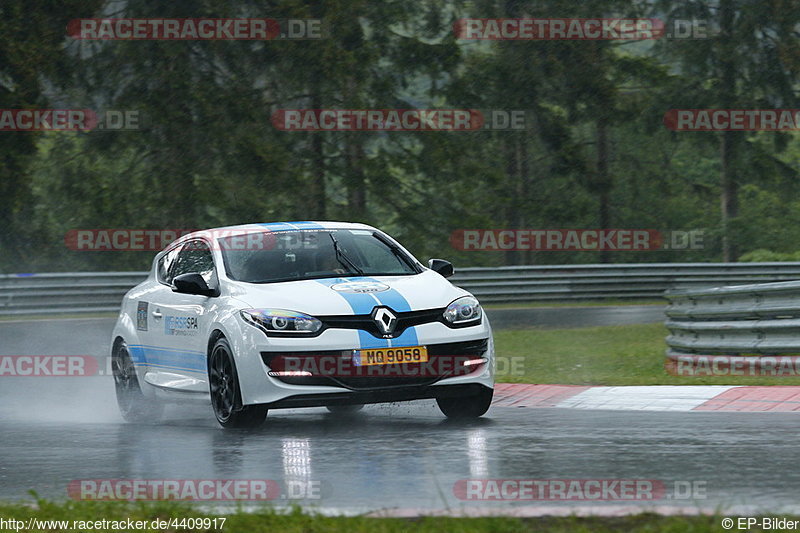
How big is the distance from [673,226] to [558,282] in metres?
27.2

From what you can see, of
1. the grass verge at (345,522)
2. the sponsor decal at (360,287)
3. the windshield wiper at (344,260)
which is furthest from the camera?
the windshield wiper at (344,260)

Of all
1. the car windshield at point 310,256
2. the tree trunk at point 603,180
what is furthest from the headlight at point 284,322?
the tree trunk at point 603,180

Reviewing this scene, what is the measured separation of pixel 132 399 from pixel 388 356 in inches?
130

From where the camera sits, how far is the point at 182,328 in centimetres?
1086

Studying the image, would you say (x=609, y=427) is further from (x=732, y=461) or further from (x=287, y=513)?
(x=287, y=513)

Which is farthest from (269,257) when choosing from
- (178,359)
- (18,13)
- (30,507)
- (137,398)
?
(18,13)

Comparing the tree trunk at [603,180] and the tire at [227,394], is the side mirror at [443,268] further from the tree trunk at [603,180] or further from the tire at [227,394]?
the tree trunk at [603,180]

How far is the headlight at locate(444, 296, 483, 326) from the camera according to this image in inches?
390

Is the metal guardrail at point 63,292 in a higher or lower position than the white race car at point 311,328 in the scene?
lower

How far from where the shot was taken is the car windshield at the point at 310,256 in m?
10.5

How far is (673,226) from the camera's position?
2208 inches

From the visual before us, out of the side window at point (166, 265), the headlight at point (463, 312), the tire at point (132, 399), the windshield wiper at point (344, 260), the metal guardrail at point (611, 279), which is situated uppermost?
the windshield wiper at point (344, 260)

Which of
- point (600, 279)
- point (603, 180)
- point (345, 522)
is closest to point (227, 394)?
point (345, 522)

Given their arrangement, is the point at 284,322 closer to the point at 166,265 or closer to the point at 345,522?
the point at 166,265
